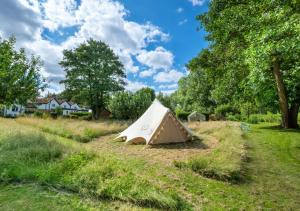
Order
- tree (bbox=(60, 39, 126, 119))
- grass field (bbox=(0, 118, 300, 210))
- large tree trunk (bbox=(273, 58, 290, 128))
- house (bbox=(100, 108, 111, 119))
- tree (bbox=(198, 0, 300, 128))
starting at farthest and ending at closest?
house (bbox=(100, 108, 111, 119)) < tree (bbox=(60, 39, 126, 119)) < large tree trunk (bbox=(273, 58, 290, 128)) < tree (bbox=(198, 0, 300, 128)) < grass field (bbox=(0, 118, 300, 210))

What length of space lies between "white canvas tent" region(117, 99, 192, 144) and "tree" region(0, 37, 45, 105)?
5.13 meters

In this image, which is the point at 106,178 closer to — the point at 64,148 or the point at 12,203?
the point at 12,203

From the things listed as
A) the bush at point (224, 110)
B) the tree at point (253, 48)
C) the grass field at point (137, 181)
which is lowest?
the grass field at point (137, 181)

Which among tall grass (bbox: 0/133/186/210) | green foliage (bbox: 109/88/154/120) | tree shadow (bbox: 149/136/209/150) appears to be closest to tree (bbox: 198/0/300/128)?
tree shadow (bbox: 149/136/209/150)

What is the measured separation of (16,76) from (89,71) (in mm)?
19540

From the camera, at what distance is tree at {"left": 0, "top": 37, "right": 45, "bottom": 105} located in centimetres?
787

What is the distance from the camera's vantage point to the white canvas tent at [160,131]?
33.7ft

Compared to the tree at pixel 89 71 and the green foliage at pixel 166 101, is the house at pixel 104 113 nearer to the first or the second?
the tree at pixel 89 71

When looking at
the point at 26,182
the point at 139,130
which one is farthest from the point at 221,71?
the point at 26,182

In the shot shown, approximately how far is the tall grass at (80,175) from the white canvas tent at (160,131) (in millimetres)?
4569

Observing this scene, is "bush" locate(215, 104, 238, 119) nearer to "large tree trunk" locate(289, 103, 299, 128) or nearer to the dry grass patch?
"large tree trunk" locate(289, 103, 299, 128)

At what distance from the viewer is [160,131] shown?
33.7 ft

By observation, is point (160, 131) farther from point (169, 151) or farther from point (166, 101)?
point (166, 101)

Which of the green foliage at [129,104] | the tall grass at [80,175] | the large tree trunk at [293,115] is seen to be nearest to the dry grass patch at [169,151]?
the tall grass at [80,175]
